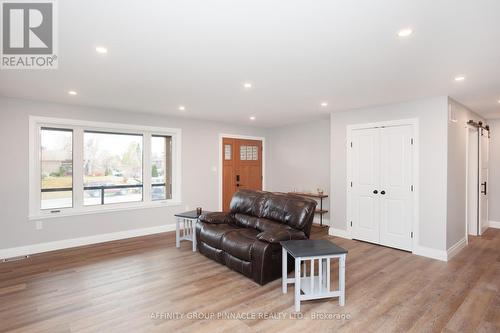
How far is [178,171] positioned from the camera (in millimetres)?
5934

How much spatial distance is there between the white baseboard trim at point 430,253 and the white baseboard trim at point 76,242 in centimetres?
464

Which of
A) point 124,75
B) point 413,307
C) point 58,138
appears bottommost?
point 413,307

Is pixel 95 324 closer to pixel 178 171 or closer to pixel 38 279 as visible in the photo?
pixel 38 279

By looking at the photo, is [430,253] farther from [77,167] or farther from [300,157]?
[77,167]

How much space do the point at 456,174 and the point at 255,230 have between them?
3355mm

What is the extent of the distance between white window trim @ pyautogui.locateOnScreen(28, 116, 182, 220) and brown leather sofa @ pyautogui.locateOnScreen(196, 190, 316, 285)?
1.85 meters

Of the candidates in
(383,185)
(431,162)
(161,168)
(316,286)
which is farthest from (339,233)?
(161,168)

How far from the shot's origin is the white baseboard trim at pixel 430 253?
403 cm

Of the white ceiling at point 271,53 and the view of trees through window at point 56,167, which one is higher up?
the white ceiling at point 271,53

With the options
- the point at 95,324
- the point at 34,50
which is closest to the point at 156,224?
the point at 95,324

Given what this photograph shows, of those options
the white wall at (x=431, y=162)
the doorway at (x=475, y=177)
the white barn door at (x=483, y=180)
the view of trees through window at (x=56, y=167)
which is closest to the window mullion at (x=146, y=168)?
the view of trees through window at (x=56, y=167)

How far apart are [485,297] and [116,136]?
610 centimetres

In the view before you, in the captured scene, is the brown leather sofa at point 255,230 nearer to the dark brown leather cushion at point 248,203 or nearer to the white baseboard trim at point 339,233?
the dark brown leather cushion at point 248,203

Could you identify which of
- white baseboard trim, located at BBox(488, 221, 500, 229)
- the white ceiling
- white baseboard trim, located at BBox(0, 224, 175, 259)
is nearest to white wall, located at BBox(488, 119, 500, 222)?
white baseboard trim, located at BBox(488, 221, 500, 229)
